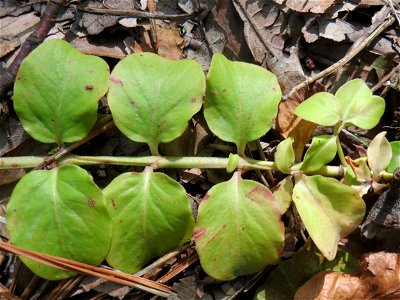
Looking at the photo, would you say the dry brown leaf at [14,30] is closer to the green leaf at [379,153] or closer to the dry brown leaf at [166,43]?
the dry brown leaf at [166,43]

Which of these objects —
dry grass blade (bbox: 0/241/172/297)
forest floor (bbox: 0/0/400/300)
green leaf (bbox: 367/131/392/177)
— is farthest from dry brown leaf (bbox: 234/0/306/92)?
dry grass blade (bbox: 0/241/172/297)

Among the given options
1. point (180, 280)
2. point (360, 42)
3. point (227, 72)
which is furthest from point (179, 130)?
point (360, 42)

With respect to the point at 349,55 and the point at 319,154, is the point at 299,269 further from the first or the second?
the point at 349,55

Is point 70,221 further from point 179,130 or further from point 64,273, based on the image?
point 179,130

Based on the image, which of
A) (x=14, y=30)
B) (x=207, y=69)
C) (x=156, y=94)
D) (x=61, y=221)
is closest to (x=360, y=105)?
(x=207, y=69)

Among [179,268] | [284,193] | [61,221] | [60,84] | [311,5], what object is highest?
[311,5]

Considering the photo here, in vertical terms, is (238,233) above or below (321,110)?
below
